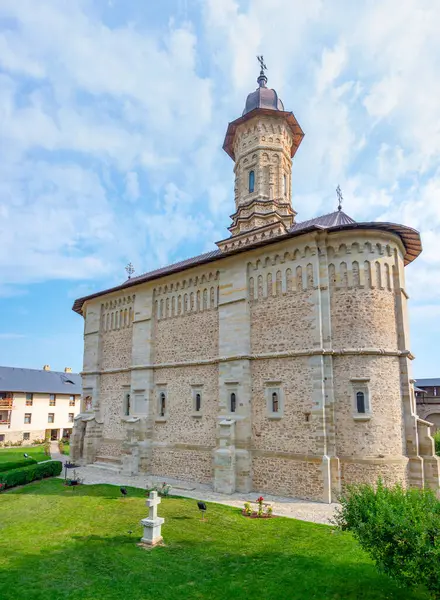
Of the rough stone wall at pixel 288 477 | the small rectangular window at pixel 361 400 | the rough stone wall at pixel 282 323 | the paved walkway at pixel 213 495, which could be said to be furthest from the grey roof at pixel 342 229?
the paved walkway at pixel 213 495

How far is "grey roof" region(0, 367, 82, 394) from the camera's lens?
133 ft

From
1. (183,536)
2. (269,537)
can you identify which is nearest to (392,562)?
(269,537)

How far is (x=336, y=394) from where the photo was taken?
15492mm

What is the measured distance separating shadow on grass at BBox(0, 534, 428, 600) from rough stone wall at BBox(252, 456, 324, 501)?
5.28m

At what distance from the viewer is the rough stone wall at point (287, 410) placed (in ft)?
51.0

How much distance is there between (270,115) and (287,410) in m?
17.9

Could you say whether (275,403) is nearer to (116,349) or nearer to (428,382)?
(116,349)

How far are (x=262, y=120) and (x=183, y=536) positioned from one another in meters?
22.4

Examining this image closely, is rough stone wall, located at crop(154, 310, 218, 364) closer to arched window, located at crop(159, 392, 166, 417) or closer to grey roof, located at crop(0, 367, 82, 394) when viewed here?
arched window, located at crop(159, 392, 166, 417)

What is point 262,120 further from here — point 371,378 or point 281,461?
point 281,461

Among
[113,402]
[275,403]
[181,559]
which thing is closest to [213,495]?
[275,403]

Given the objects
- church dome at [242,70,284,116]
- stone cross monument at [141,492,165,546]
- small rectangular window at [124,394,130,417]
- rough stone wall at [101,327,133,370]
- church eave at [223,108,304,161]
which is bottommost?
stone cross monument at [141,492,165,546]

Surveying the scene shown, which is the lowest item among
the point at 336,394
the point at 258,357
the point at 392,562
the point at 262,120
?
the point at 392,562

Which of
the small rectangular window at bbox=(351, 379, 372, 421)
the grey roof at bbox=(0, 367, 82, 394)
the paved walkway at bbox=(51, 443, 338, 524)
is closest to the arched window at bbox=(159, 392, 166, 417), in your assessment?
the paved walkway at bbox=(51, 443, 338, 524)
